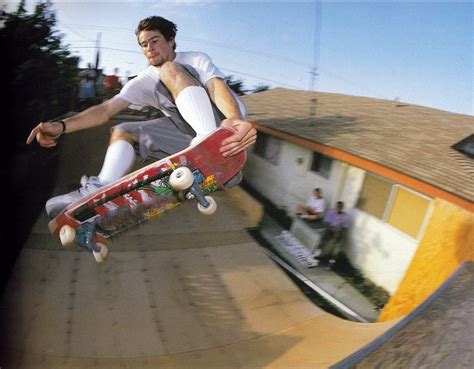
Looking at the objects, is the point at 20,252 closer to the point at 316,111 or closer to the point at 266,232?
the point at 266,232

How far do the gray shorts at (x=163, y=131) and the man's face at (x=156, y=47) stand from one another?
95 millimetres

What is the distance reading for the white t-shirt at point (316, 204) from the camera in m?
1.65

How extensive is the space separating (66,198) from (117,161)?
27 cm

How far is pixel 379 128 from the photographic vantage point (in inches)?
68.5

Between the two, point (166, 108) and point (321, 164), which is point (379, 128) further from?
point (166, 108)

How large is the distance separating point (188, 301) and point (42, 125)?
101 centimetres

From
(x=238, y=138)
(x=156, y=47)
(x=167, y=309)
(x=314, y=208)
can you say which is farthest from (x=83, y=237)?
(x=314, y=208)

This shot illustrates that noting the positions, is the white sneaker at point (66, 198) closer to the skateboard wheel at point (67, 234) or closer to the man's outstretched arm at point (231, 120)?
the skateboard wheel at point (67, 234)

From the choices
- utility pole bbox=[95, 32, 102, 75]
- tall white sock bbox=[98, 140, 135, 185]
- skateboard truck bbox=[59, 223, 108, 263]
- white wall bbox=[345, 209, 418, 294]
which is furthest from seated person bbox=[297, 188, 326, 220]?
utility pole bbox=[95, 32, 102, 75]

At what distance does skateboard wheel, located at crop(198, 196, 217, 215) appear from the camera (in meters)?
1.53

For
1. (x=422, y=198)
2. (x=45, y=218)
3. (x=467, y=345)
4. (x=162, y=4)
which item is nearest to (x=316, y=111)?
(x=422, y=198)

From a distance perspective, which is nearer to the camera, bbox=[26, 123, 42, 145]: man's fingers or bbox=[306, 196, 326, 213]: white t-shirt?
bbox=[26, 123, 42, 145]: man's fingers

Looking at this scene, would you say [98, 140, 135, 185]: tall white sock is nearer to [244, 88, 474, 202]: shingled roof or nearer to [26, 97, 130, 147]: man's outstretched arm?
[26, 97, 130, 147]: man's outstretched arm

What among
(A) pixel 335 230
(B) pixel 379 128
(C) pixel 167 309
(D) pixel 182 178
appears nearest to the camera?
(D) pixel 182 178
